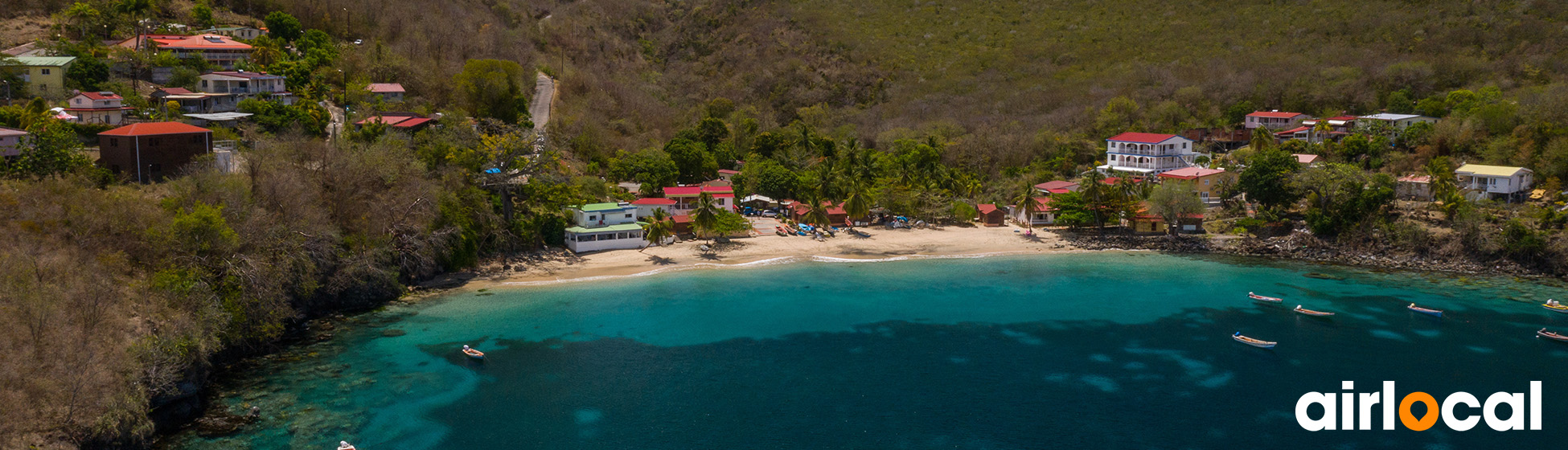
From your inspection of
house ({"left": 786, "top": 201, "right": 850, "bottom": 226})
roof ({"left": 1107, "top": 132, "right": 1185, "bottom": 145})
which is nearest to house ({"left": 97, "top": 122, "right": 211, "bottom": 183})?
house ({"left": 786, "top": 201, "right": 850, "bottom": 226})

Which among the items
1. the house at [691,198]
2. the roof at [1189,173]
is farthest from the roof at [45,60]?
the roof at [1189,173]

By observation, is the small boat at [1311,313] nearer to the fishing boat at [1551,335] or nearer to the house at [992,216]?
the fishing boat at [1551,335]

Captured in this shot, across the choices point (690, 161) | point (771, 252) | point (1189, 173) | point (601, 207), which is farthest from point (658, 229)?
point (1189, 173)

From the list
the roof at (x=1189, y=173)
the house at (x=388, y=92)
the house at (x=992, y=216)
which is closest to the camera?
the house at (x=992, y=216)

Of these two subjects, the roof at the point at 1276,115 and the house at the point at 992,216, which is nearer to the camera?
the house at the point at 992,216

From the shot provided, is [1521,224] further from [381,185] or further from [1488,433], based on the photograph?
[381,185]

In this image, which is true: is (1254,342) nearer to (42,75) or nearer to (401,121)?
(401,121)

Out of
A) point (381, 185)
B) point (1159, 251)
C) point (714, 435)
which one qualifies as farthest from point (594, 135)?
point (714, 435)
